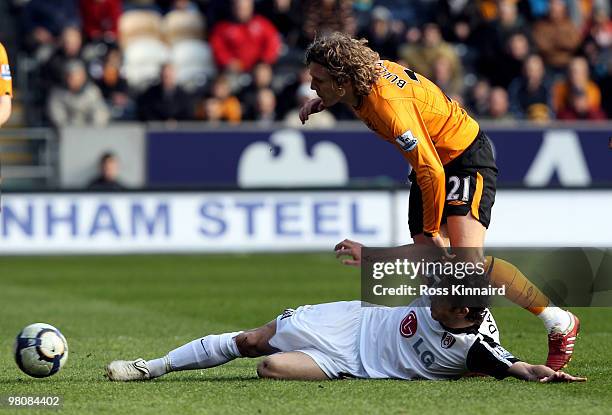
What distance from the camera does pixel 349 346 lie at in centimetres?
786

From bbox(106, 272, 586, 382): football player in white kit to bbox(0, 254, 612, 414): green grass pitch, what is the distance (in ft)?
0.39

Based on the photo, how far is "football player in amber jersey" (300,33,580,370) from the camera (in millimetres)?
7910

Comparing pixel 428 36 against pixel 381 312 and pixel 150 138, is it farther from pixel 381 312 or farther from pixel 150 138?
pixel 381 312

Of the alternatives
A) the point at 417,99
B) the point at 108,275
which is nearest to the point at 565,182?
the point at 108,275

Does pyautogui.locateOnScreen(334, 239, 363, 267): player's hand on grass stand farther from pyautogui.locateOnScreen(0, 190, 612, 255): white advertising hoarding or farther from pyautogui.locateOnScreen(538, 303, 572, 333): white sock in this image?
pyautogui.locateOnScreen(0, 190, 612, 255): white advertising hoarding

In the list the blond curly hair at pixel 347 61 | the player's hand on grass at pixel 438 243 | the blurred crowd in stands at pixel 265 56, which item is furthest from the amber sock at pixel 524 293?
the blurred crowd in stands at pixel 265 56

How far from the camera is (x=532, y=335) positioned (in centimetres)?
1040

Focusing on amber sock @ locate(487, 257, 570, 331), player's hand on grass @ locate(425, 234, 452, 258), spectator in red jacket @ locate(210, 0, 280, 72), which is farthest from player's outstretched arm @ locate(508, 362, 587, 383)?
spectator in red jacket @ locate(210, 0, 280, 72)

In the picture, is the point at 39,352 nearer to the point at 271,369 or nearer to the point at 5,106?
the point at 271,369

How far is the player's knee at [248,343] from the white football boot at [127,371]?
0.58 meters

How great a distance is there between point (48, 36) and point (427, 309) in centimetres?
1418

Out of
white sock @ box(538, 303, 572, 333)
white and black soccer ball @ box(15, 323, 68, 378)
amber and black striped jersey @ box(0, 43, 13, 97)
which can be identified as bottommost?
white and black soccer ball @ box(15, 323, 68, 378)

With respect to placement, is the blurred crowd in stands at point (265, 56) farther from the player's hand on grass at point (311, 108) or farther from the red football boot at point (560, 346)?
the red football boot at point (560, 346)

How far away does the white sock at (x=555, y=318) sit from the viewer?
8047mm
